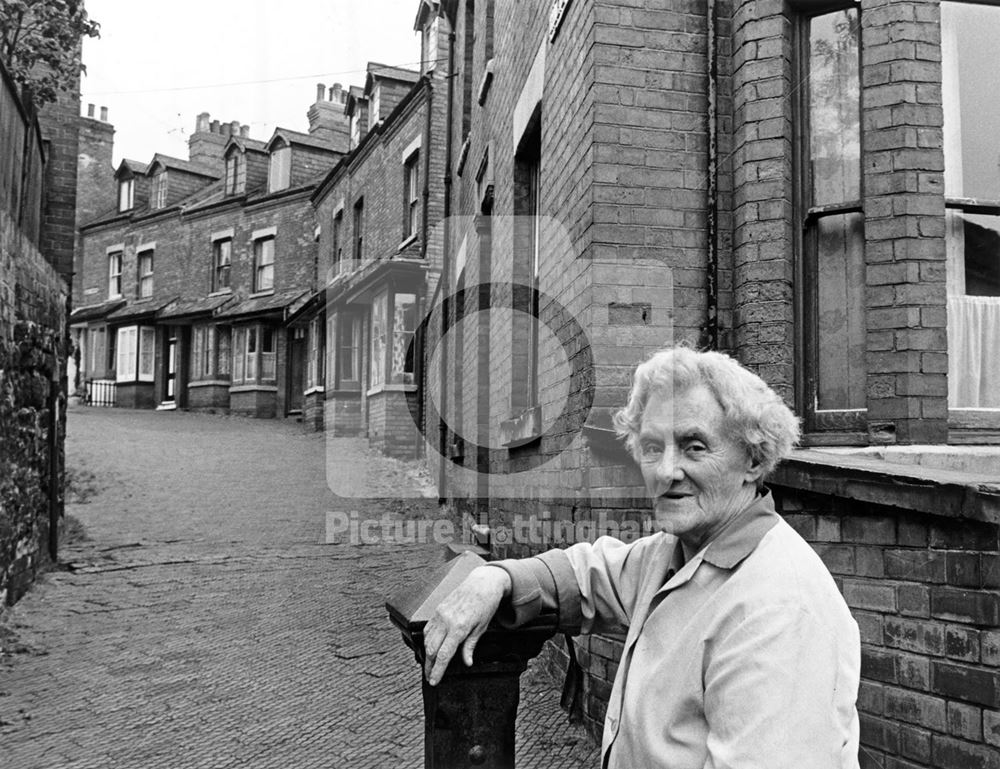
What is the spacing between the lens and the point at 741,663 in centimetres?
145

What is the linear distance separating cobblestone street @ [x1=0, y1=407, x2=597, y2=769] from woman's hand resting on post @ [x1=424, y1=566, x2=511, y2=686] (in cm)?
220

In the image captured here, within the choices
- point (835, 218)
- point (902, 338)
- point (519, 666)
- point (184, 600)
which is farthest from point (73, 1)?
point (519, 666)

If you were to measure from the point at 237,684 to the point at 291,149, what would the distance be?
2492 centimetres

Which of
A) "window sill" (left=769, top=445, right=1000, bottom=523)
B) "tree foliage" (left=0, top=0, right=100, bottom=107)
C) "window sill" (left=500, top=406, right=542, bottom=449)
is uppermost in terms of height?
"tree foliage" (left=0, top=0, right=100, bottom=107)

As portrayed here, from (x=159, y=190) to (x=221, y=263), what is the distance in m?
5.27

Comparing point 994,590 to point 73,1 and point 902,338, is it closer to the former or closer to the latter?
point 902,338

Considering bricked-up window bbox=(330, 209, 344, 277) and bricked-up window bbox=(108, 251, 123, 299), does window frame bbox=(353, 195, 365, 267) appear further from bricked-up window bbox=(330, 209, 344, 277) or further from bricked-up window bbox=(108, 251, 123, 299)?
bricked-up window bbox=(108, 251, 123, 299)

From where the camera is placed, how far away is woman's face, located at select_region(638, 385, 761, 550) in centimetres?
178

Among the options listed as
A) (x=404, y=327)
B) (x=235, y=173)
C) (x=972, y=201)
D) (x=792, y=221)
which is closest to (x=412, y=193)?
(x=404, y=327)

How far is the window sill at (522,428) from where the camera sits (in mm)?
5168

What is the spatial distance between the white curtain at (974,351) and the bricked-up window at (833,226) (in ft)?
1.39

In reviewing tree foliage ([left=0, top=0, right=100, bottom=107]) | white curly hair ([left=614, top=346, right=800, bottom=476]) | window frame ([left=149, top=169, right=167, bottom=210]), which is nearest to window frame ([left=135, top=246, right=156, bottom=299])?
window frame ([left=149, top=169, right=167, bottom=210])

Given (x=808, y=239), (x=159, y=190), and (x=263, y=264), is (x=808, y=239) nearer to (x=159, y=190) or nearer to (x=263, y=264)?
(x=263, y=264)

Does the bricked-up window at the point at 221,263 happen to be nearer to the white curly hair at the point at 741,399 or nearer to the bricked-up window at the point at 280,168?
the bricked-up window at the point at 280,168
